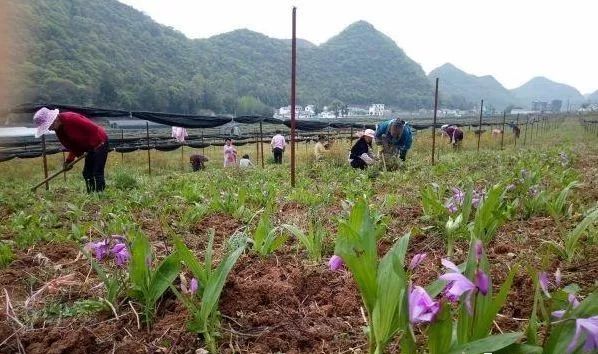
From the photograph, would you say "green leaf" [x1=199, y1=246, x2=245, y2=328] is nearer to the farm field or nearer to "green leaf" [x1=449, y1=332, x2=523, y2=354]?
the farm field

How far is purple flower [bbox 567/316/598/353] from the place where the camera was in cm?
86

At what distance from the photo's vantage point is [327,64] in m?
127

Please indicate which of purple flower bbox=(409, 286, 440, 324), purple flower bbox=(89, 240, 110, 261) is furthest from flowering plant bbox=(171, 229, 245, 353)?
purple flower bbox=(409, 286, 440, 324)

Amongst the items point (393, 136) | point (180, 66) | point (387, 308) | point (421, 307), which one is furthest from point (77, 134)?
point (180, 66)

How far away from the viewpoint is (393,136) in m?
8.46

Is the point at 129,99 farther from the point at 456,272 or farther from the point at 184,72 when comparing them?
the point at 456,272

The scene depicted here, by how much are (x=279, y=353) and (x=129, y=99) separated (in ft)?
147

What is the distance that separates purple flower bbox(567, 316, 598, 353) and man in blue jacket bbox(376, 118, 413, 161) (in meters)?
7.29

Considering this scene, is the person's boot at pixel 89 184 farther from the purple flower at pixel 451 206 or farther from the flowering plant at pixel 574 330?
the flowering plant at pixel 574 330

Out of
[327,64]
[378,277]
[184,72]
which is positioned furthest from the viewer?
[327,64]

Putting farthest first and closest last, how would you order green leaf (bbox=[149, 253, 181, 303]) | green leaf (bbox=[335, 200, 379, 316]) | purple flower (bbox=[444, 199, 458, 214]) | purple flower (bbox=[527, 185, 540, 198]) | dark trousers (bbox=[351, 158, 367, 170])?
dark trousers (bbox=[351, 158, 367, 170]), purple flower (bbox=[527, 185, 540, 198]), purple flower (bbox=[444, 199, 458, 214]), green leaf (bbox=[149, 253, 181, 303]), green leaf (bbox=[335, 200, 379, 316])

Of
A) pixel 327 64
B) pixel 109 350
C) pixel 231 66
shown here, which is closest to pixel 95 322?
pixel 109 350

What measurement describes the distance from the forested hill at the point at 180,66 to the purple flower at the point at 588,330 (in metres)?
1.11

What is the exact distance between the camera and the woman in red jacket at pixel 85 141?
5.89m
